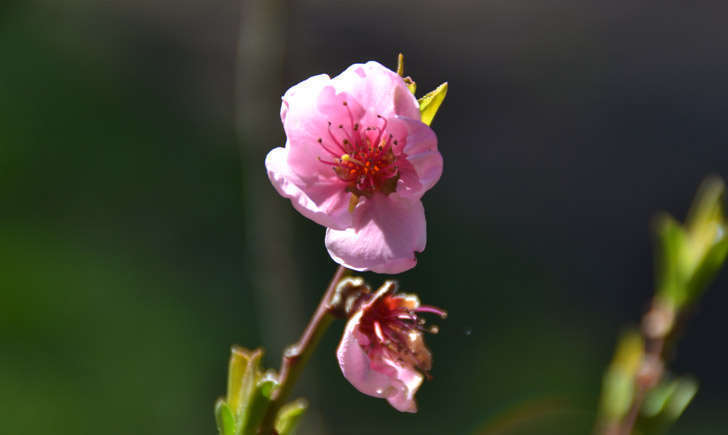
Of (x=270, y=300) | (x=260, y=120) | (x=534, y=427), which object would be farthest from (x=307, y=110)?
(x=270, y=300)

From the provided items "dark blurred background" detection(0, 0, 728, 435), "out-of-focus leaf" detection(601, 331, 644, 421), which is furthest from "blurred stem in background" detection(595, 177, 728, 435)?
"dark blurred background" detection(0, 0, 728, 435)

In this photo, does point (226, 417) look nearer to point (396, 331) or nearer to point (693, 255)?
point (396, 331)

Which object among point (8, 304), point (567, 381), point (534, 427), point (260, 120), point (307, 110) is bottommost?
point (567, 381)

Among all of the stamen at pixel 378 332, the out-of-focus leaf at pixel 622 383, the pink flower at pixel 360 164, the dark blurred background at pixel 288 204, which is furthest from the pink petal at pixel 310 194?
the dark blurred background at pixel 288 204

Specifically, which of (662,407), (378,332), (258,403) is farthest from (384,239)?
(662,407)

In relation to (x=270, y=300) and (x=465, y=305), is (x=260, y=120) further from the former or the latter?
(x=465, y=305)

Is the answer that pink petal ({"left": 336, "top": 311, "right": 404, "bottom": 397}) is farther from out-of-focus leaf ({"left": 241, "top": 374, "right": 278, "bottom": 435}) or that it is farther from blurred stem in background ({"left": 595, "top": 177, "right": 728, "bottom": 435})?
blurred stem in background ({"left": 595, "top": 177, "right": 728, "bottom": 435})
